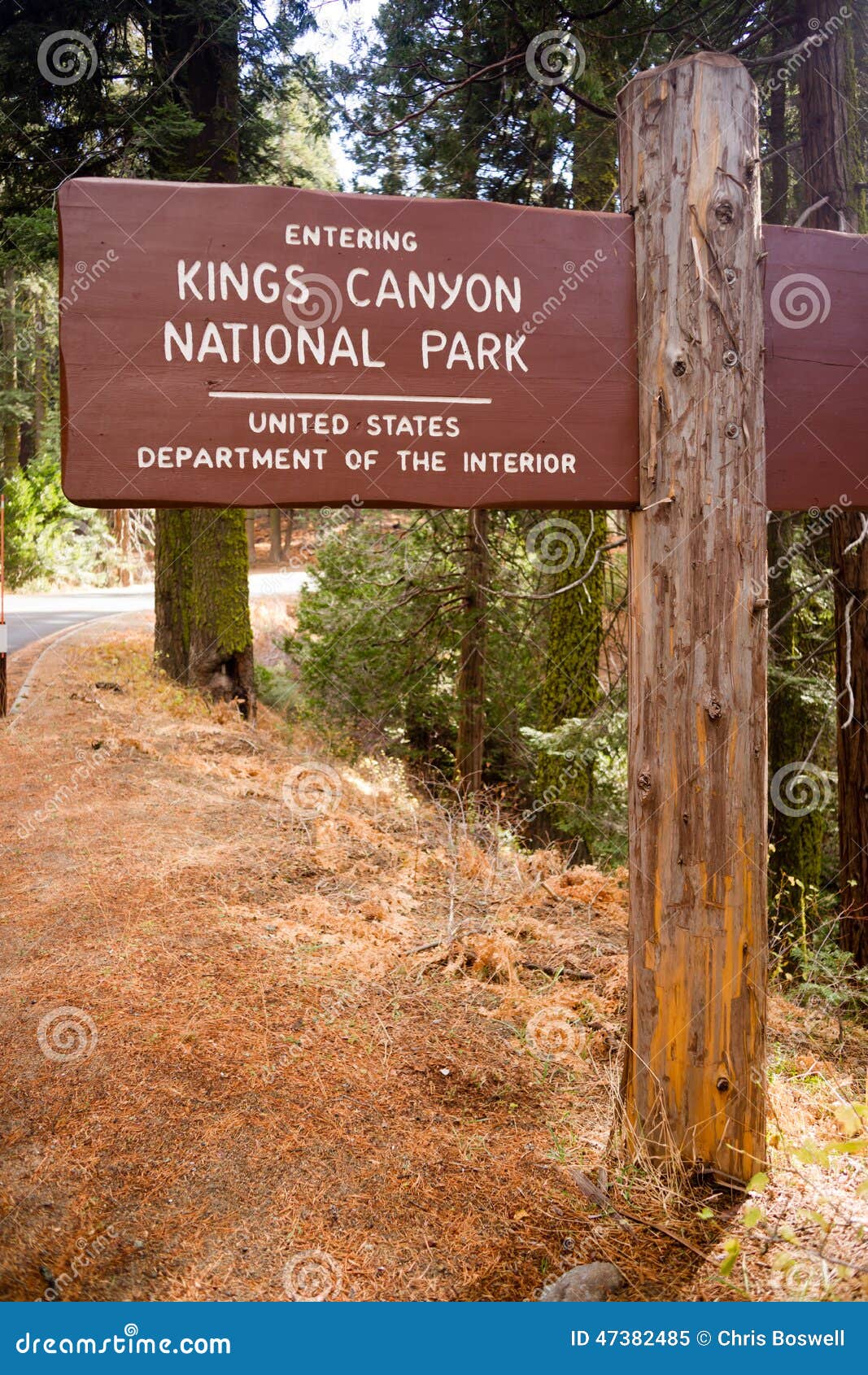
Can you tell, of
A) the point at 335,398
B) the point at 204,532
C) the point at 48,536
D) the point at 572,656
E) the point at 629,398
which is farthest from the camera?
the point at 48,536

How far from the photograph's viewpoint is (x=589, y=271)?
2668mm

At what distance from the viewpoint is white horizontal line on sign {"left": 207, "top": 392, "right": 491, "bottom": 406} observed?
7.99 ft

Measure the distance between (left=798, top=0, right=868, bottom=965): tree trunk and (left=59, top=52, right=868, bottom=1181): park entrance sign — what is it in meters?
3.69

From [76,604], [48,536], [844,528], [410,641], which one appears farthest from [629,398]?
[48,536]

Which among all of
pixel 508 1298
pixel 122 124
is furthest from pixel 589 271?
pixel 122 124

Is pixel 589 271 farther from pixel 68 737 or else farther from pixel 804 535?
pixel 68 737

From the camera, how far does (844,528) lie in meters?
6.24

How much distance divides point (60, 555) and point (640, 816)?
2531cm

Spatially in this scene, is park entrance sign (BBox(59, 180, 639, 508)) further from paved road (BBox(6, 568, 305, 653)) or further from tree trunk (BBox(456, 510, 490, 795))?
paved road (BBox(6, 568, 305, 653))

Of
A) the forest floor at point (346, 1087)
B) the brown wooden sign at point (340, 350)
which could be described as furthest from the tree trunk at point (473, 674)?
the brown wooden sign at point (340, 350)

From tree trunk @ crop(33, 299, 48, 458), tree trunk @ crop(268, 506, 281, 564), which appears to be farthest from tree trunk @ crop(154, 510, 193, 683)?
tree trunk @ crop(268, 506, 281, 564)

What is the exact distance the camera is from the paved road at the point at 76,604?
16078mm

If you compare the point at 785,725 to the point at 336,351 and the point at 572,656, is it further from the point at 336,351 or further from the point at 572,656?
the point at 336,351

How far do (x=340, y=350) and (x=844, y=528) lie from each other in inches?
189
